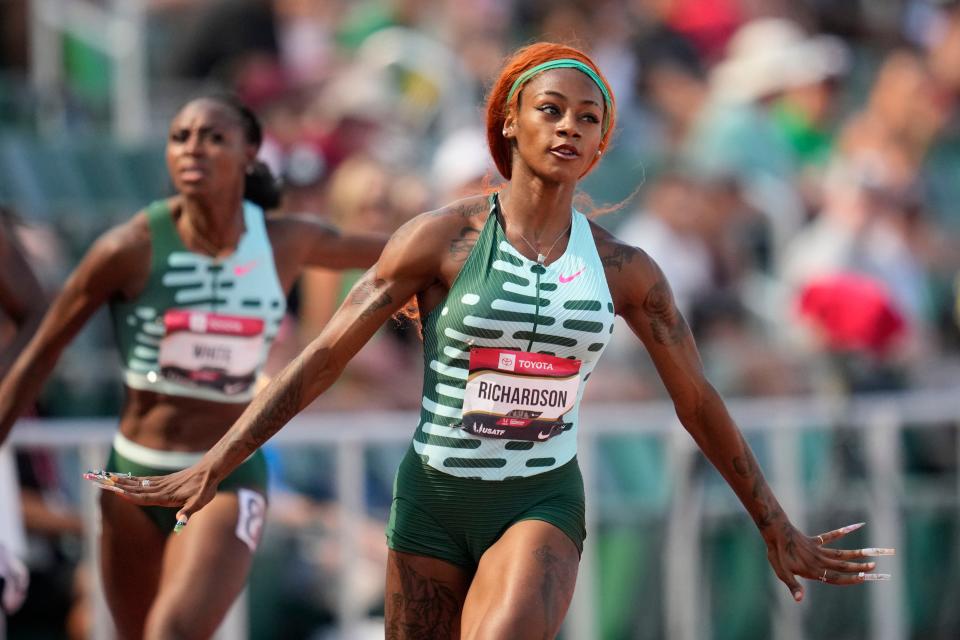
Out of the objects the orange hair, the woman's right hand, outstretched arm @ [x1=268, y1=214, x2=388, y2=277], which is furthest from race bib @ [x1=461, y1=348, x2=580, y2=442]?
outstretched arm @ [x1=268, y1=214, x2=388, y2=277]

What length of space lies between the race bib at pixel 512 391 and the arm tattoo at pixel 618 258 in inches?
13.0

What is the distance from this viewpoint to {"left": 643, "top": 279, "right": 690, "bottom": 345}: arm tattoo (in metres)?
5.36

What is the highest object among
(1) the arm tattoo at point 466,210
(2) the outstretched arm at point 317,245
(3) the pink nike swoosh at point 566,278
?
(2) the outstretched arm at point 317,245

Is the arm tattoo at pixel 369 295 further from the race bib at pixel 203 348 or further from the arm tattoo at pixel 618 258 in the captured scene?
the race bib at pixel 203 348

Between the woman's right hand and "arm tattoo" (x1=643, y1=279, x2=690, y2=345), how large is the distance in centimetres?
144

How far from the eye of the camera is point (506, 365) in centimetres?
517

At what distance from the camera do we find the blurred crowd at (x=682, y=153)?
9586 millimetres

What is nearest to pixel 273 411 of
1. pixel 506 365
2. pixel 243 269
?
pixel 506 365

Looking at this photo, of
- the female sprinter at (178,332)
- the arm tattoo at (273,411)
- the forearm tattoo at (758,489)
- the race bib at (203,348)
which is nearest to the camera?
the arm tattoo at (273,411)

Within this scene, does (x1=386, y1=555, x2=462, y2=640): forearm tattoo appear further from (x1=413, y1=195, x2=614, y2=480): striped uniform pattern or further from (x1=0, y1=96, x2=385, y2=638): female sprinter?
(x1=0, y1=96, x2=385, y2=638): female sprinter

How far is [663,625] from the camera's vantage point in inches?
351

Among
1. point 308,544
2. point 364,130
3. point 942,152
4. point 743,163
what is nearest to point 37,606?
point 308,544

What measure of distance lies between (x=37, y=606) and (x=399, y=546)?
3.44m

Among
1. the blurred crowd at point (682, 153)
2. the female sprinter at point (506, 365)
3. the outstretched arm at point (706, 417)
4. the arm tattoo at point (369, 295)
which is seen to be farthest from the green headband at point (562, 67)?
the blurred crowd at point (682, 153)
